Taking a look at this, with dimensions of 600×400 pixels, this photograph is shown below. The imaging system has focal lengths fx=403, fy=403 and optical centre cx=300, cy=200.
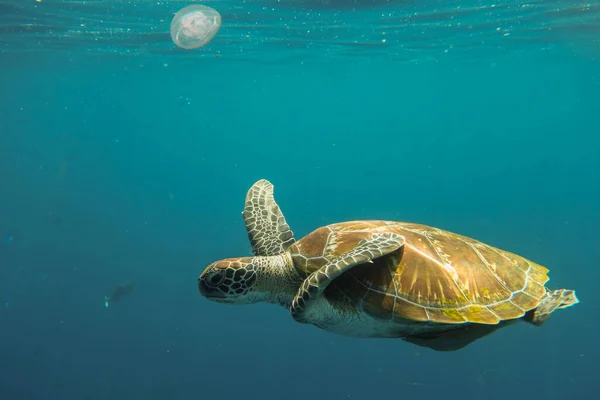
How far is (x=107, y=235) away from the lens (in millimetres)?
33219

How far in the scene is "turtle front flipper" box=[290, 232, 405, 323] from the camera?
3256 mm

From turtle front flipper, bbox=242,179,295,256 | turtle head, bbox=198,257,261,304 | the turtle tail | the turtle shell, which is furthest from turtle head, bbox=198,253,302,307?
the turtle tail

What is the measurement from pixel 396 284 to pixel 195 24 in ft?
44.7

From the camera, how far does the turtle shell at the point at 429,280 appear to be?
3633mm

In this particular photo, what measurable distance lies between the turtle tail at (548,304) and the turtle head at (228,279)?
110 inches

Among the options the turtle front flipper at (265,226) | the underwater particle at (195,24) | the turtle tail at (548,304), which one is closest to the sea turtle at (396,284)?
the turtle tail at (548,304)

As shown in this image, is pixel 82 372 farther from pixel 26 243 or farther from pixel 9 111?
pixel 9 111

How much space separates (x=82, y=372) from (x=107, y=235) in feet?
62.0

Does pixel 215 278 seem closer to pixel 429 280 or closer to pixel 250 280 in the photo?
pixel 250 280

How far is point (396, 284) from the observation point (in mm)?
3721

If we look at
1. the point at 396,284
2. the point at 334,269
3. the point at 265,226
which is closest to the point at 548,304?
the point at 396,284

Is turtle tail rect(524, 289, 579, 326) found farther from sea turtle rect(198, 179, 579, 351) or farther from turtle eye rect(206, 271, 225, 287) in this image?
turtle eye rect(206, 271, 225, 287)

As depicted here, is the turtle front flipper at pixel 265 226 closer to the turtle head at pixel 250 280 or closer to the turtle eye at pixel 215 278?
the turtle head at pixel 250 280

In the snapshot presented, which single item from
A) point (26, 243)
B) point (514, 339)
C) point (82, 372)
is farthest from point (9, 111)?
point (514, 339)
